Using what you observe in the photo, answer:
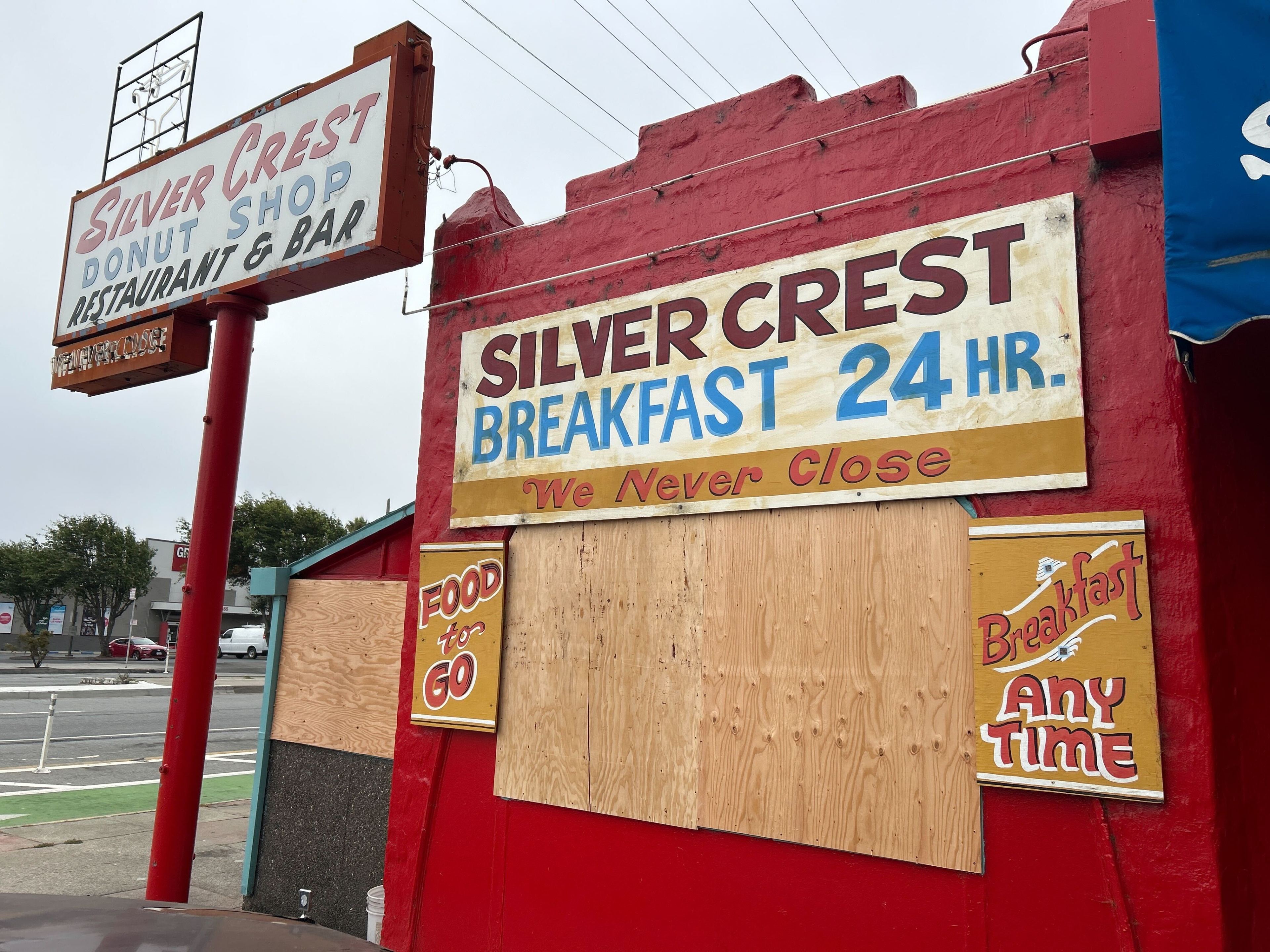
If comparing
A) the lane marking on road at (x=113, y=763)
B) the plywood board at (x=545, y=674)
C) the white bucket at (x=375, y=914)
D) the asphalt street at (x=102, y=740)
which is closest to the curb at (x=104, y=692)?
the asphalt street at (x=102, y=740)

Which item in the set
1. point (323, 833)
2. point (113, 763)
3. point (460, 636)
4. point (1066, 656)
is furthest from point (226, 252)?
point (113, 763)

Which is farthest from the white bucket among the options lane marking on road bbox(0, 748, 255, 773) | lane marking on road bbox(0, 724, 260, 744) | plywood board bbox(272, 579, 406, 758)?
lane marking on road bbox(0, 724, 260, 744)

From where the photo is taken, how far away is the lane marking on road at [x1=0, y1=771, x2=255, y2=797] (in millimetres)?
11672

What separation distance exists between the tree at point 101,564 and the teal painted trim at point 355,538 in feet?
148

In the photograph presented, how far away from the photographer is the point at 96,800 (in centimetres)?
1160

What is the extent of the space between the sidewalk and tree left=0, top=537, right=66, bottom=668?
41883 millimetres

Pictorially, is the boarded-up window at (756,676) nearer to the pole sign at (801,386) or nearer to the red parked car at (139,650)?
the pole sign at (801,386)

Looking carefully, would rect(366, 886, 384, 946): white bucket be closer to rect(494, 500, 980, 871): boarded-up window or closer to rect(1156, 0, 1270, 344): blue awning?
rect(494, 500, 980, 871): boarded-up window

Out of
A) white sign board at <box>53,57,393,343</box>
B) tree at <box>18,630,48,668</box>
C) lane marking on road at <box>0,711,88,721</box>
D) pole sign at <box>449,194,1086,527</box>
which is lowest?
lane marking on road at <box>0,711,88,721</box>

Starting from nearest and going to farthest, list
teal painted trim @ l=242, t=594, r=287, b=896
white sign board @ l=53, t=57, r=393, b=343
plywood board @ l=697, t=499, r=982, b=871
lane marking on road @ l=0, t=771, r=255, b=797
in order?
plywood board @ l=697, t=499, r=982, b=871
white sign board @ l=53, t=57, r=393, b=343
teal painted trim @ l=242, t=594, r=287, b=896
lane marking on road @ l=0, t=771, r=255, b=797

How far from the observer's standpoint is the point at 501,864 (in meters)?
5.38

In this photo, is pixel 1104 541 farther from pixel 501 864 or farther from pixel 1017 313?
pixel 501 864

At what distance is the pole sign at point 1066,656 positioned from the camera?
3596mm

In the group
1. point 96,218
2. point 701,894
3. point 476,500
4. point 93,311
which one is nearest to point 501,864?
point 701,894
